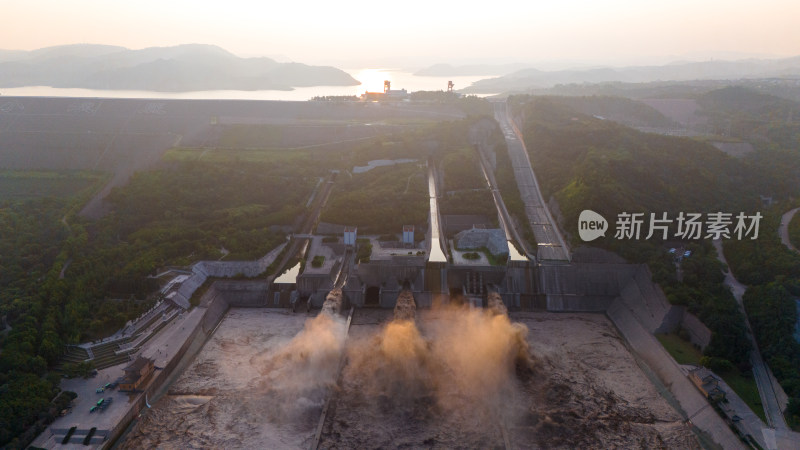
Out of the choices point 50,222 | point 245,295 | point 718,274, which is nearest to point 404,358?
point 245,295

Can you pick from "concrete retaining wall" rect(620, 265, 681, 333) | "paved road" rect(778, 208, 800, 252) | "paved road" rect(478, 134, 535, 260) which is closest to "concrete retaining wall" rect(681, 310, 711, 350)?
"concrete retaining wall" rect(620, 265, 681, 333)

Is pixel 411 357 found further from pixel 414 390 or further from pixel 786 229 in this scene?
pixel 786 229

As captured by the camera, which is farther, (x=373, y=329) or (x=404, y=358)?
(x=373, y=329)

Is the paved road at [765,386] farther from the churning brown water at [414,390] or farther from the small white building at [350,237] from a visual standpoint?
the small white building at [350,237]

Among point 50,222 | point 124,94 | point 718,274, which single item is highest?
point 124,94

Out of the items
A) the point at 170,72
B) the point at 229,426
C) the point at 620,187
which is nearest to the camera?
the point at 229,426

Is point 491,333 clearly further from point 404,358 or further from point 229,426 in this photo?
point 229,426

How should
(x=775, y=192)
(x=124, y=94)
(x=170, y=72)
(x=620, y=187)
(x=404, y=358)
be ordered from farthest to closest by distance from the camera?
(x=170, y=72) → (x=124, y=94) → (x=775, y=192) → (x=620, y=187) → (x=404, y=358)
